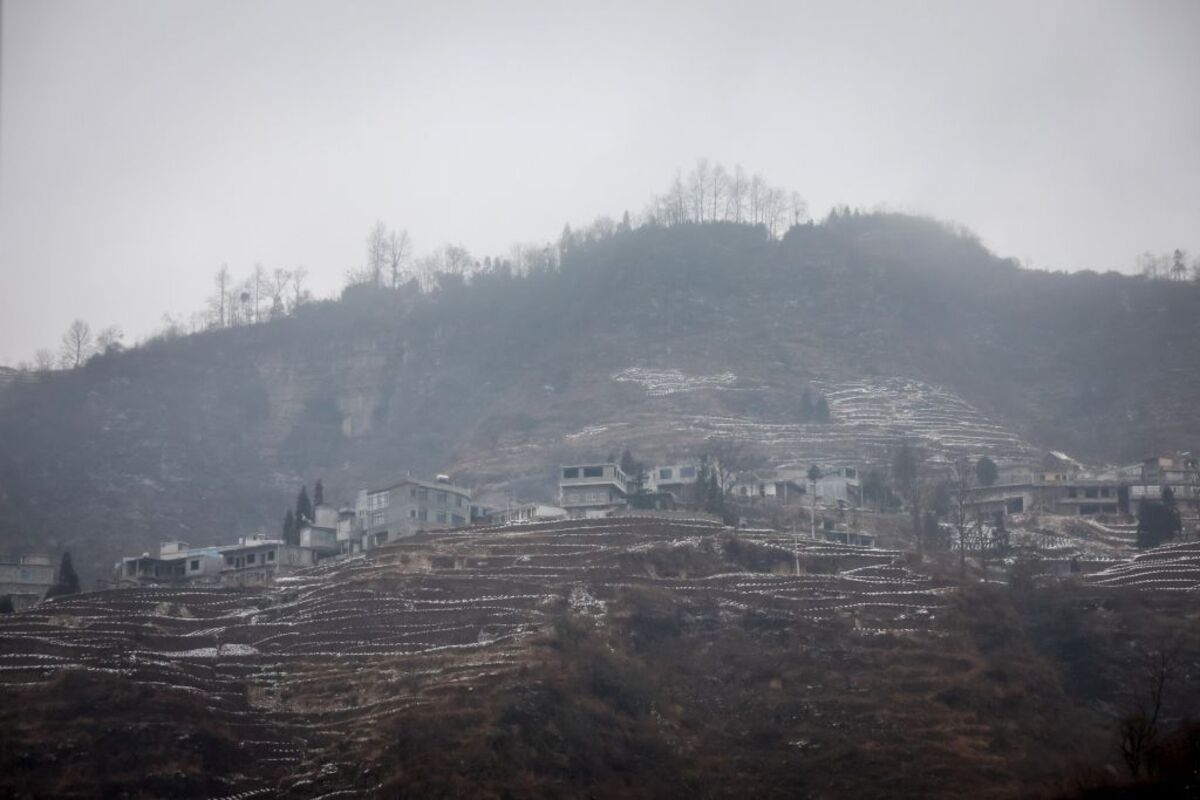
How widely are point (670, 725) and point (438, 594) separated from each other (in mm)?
15193

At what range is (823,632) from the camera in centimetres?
6084

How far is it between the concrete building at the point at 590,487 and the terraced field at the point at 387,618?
7590 millimetres

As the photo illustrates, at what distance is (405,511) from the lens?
263ft

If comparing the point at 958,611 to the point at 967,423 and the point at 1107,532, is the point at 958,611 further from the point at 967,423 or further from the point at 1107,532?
the point at 967,423

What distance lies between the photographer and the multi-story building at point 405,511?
3150 inches

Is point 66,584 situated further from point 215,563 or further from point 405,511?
point 405,511

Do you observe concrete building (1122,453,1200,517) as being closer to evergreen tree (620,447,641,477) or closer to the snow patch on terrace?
evergreen tree (620,447,641,477)

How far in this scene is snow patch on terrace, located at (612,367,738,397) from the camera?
10812 centimetres

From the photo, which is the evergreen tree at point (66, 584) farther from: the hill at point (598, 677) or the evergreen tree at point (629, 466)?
the evergreen tree at point (629, 466)

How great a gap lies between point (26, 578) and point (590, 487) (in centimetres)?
3211

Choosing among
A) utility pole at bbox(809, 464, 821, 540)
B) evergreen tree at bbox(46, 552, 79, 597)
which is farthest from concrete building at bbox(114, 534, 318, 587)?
utility pole at bbox(809, 464, 821, 540)

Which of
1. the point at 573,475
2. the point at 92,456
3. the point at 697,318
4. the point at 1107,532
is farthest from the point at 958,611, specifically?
the point at 92,456

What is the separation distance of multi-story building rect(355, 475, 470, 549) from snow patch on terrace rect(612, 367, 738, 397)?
28.2 m

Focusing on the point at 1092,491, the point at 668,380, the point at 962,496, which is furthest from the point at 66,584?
the point at 1092,491
